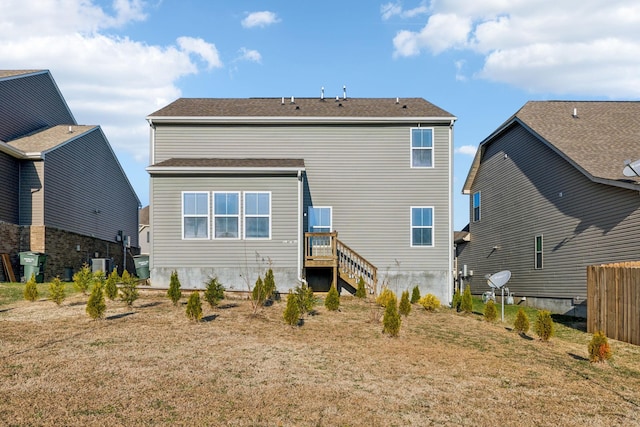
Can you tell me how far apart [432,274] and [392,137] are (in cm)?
500

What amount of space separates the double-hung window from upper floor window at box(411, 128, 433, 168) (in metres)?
1.59

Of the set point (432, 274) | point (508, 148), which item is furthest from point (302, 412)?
point (508, 148)

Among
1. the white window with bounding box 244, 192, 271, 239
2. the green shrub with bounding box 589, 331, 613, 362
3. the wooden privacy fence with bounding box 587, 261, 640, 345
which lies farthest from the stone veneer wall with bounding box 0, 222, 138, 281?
the green shrub with bounding box 589, 331, 613, 362

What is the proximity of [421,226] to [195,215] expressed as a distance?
774cm

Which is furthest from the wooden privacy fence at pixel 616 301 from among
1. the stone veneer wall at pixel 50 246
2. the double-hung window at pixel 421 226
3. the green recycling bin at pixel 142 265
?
the stone veneer wall at pixel 50 246

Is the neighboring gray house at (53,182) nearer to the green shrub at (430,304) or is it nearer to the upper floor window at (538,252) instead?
the green shrub at (430,304)

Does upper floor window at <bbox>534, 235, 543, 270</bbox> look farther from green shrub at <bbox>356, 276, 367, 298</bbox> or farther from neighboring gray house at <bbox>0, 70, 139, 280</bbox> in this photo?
neighboring gray house at <bbox>0, 70, 139, 280</bbox>

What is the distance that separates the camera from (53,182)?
24.0m

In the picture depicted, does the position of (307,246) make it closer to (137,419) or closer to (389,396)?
(389,396)

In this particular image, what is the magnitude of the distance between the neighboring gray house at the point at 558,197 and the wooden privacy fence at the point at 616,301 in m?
1.64

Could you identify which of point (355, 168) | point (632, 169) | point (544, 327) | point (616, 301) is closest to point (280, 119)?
point (355, 168)

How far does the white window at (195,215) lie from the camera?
63.5 feet

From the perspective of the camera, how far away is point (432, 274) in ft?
69.4

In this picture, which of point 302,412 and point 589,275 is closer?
point 302,412
